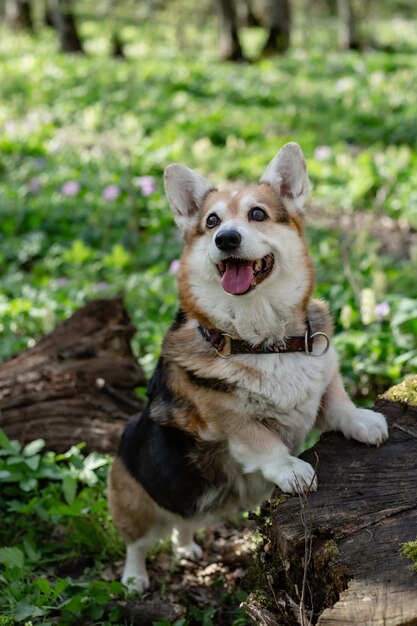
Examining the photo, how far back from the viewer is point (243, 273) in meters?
3.16

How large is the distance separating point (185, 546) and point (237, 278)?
1739 mm

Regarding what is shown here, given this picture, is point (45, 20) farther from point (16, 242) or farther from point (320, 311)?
point (320, 311)

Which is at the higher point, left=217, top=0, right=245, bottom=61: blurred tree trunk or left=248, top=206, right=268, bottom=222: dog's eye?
left=248, top=206, right=268, bottom=222: dog's eye

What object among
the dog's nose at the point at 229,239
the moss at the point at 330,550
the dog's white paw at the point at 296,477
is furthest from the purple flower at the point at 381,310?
the moss at the point at 330,550

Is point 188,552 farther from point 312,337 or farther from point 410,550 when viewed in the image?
point 410,550

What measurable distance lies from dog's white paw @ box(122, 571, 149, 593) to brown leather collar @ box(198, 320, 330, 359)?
4.36 feet

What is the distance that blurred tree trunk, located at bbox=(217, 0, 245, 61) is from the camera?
19.4 m

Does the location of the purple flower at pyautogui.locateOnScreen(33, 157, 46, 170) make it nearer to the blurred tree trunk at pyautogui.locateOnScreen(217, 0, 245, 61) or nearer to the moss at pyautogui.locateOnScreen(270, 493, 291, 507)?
the moss at pyautogui.locateOnScreen(270, 493, 291, 507)

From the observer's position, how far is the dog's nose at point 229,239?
3076mm

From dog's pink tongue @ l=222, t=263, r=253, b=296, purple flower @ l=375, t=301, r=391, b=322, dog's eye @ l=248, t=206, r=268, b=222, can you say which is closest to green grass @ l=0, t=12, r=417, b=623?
purple flower @ l=375, t=301, r=391, b=322

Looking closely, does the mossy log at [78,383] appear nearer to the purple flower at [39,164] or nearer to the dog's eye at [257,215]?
the dog's eye at [257,215]

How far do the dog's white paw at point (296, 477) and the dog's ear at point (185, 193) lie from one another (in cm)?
135

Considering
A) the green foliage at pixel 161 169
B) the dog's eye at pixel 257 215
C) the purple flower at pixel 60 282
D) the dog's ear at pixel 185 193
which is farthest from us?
the purple flower at pixel 60 282

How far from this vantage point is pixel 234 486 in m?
3.40
